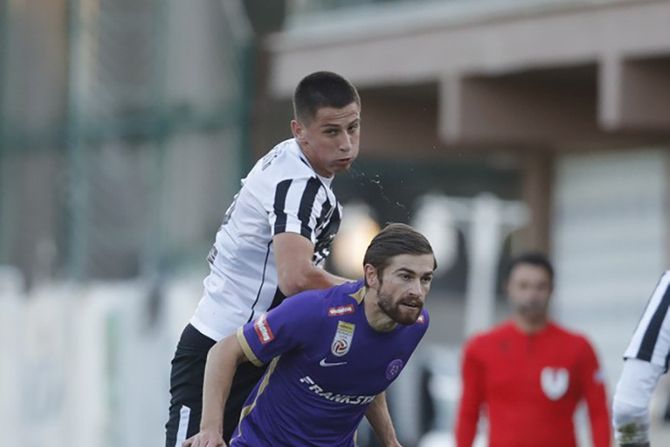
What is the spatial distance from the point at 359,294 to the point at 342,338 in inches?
7.0

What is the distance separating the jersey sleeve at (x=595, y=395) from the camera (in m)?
9.99

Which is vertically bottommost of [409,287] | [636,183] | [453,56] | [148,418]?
[148,418]

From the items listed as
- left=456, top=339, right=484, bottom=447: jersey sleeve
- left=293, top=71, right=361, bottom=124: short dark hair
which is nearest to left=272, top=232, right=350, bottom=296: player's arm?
left=293, top=71, right=361, bottom=124: short dark hair

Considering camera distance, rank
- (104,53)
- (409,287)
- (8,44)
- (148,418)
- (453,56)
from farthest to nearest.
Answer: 1. (8,44)
2. (104,53)
3. (148,418)
4. (453,56)
5. (409,287)

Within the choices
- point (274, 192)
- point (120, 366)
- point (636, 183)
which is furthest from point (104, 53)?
point (274, 192)

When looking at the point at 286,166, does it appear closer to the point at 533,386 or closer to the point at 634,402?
the point at 634,402

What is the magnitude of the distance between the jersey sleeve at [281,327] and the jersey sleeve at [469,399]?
3.80m

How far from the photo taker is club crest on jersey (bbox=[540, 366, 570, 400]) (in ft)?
33.0

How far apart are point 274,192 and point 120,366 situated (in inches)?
382

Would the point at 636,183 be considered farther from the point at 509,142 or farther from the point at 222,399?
the point at 222,399

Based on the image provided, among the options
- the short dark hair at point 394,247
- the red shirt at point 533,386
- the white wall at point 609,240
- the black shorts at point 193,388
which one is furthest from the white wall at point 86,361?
the short dark hair at point 394,247

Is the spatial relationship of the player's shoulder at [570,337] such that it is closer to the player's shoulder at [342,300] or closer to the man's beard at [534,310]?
the man's beard at [534,310]

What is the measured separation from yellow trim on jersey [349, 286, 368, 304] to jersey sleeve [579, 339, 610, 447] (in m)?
3.73

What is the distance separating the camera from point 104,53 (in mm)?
16453
